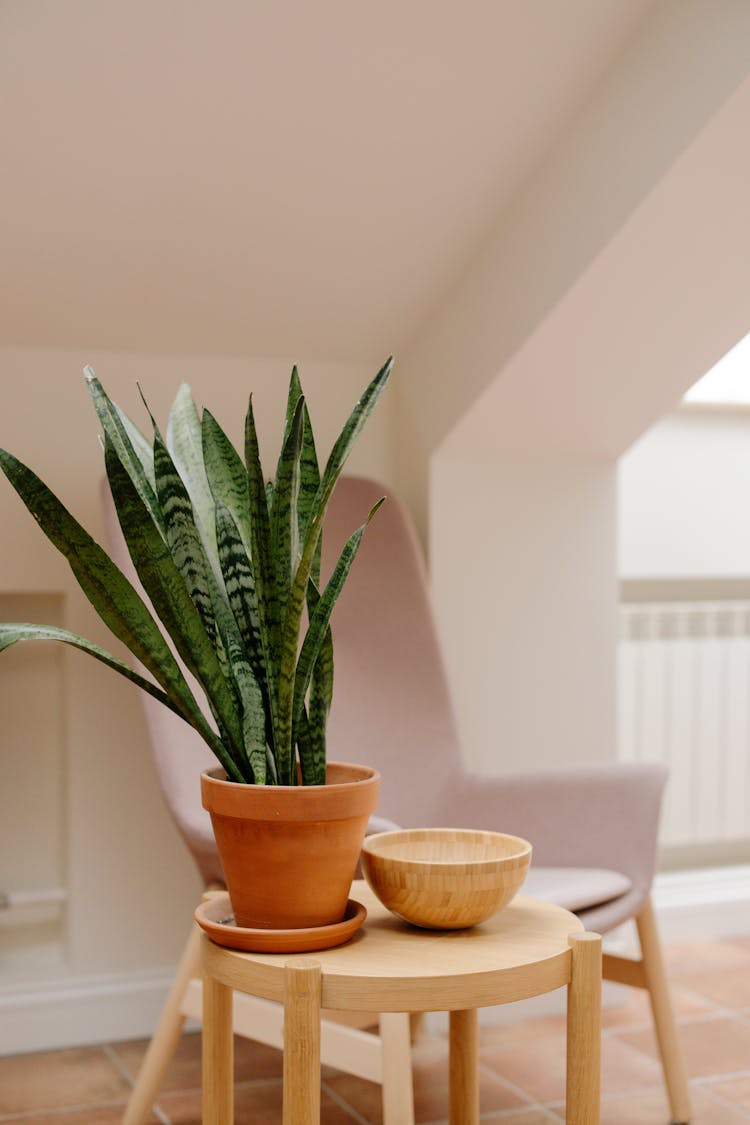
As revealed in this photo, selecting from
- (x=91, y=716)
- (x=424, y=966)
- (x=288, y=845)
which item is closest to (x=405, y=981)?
(x=424, y=966)

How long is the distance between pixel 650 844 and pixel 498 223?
3.79ft

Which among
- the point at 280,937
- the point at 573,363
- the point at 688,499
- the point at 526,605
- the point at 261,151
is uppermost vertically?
the point at 261,151

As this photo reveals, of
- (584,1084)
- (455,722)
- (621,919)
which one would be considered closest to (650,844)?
(621,919)

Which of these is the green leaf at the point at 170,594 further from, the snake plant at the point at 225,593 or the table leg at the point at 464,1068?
the table leg at the point at 464,1068

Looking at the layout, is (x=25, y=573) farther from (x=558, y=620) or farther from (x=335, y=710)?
(x=558, y=620)

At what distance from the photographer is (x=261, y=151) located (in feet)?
6.93

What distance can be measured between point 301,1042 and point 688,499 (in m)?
2.48

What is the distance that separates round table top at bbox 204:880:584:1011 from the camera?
114cm

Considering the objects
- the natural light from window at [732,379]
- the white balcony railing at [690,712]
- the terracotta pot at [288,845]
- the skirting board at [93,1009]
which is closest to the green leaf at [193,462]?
the terracotta pot at [288,845]

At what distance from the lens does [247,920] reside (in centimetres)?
124

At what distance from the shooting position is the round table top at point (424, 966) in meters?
1.14

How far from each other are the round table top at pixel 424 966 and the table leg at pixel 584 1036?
0.05ft

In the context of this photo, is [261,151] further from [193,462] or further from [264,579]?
[264,579]

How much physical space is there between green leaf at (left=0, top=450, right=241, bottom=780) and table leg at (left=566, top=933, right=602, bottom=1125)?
388 millimetres
